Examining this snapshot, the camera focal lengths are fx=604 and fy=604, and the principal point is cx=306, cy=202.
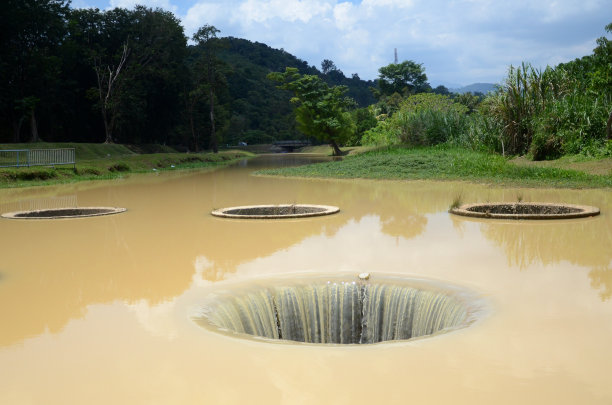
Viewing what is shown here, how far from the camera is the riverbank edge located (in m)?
21.5

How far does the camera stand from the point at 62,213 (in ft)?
44.8

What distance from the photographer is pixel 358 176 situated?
22.8 meters

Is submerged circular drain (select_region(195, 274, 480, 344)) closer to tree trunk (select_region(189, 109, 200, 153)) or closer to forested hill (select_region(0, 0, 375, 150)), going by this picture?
forested hill (select_region(0, 0, 375, 150))

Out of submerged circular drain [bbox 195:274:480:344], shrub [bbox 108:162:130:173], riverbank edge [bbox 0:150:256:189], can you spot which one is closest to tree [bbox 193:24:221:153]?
riverbank edge [bbox 0:150:256:189]

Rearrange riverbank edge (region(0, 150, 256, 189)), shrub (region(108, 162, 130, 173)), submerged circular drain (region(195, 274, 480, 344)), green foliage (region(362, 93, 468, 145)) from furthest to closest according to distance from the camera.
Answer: green foliage (region(362, 93, 468, 145))
shrub (region(108, 162, 130, 173))
riverbank edge (region(0, 150, 256, 189))
submerged circular drain (region(195, 274, 480, 344))

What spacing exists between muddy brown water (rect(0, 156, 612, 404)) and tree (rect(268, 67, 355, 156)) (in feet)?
96.8

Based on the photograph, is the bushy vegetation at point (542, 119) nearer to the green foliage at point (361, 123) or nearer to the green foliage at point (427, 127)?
the green foliage at point (427, 127)

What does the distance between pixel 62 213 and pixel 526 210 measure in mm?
10049

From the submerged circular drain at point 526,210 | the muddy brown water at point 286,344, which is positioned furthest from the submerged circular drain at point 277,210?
the submerged circular drain at point 526,210

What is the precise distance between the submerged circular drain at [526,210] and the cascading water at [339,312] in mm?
5388

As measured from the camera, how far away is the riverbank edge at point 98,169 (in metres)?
21.5

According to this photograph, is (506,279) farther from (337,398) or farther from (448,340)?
(337,398)

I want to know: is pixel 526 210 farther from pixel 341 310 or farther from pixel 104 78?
pixel 104 78

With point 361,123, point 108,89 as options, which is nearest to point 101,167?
point 108,89
